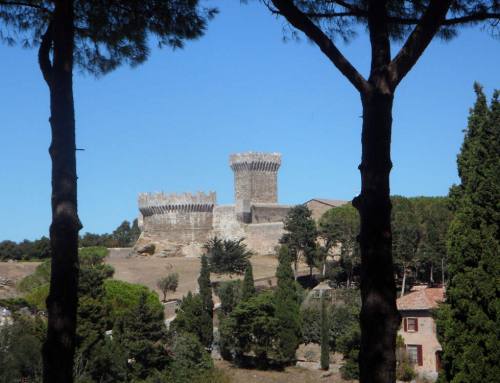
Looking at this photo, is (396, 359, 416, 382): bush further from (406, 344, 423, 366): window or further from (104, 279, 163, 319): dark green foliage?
(104, 279, 163, 319): dark green foliage

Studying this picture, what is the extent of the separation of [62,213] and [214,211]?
52260mm

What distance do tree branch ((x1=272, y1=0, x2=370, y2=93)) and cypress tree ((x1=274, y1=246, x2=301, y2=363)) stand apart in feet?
80.0

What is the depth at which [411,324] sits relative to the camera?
99.6 ft

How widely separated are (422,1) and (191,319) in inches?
954

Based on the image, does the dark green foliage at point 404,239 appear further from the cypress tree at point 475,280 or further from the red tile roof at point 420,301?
the cypress tree at point 475,280

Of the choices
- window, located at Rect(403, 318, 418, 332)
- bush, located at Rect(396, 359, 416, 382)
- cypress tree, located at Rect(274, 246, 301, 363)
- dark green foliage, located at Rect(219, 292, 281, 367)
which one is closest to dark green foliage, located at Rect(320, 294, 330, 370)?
cypress tree, located at Rect(274, 246, 301, 363)

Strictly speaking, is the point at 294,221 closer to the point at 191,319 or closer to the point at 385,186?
the point at 191,319

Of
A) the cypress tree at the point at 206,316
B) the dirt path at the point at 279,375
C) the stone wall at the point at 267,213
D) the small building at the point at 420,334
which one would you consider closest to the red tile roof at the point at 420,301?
the small building at the point at 420,334

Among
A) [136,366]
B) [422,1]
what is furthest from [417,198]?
[422,1]

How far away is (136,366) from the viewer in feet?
83.6

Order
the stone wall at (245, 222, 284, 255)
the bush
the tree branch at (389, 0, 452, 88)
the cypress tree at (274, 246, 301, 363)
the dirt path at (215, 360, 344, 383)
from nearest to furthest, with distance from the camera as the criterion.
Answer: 1. the tree branch at (389, 0, 452, 88)
2. the bush
3. the dirt path at (215, 360, 344, 383)
4. the cypress tree at (274, 246, 301, 363)
5. the stone wall at (245, 222, 284, 255)

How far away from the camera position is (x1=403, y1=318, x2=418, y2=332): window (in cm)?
3020

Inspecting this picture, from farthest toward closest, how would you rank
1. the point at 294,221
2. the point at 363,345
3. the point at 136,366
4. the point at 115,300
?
the point at 294,221, the point at 115,300, the point at 136,366, the point at 363,345

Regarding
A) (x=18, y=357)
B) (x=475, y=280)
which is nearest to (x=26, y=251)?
(x=18, y=357)
